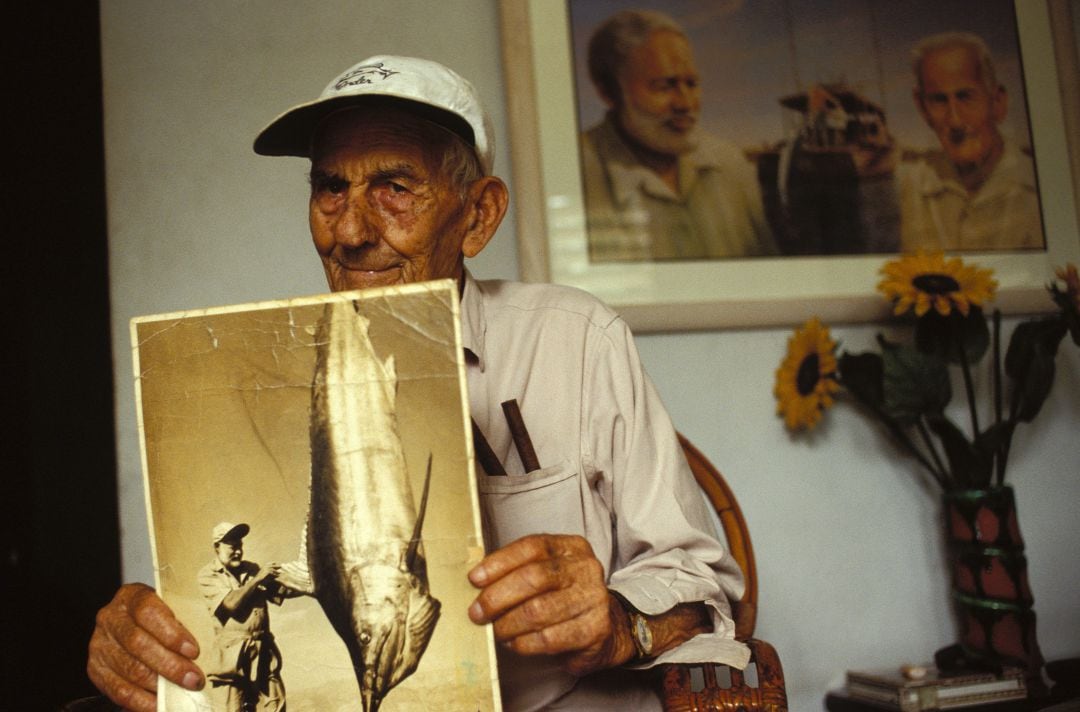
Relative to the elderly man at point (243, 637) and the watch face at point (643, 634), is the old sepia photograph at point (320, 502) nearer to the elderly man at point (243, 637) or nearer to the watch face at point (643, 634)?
the elderly man at point (243, 637)

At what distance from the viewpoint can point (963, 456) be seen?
71.1 inches

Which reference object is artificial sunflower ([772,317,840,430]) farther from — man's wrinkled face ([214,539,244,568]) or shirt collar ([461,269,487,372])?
man's wrinkled face ([214,539,244,568])

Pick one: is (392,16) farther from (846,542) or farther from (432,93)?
(846,542)

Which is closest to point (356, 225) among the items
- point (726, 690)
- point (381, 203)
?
point (381, 203)

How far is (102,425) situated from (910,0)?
1901 millimetres

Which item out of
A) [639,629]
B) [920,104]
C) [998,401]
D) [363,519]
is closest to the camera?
[363,519]

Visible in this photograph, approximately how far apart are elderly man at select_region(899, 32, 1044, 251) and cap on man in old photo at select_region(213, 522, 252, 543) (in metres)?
1.65

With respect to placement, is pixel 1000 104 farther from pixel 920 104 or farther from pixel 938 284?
pixel 938 284

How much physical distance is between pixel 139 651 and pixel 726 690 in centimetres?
58

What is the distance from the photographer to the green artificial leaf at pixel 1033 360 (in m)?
1.83

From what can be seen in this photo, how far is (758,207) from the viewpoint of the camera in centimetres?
197

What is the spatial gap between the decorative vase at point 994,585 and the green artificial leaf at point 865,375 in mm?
243

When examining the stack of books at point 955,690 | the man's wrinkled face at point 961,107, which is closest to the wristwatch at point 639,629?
the stack of books at point 955,690

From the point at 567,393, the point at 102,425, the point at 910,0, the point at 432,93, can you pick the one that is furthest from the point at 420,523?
the point at 910,0
